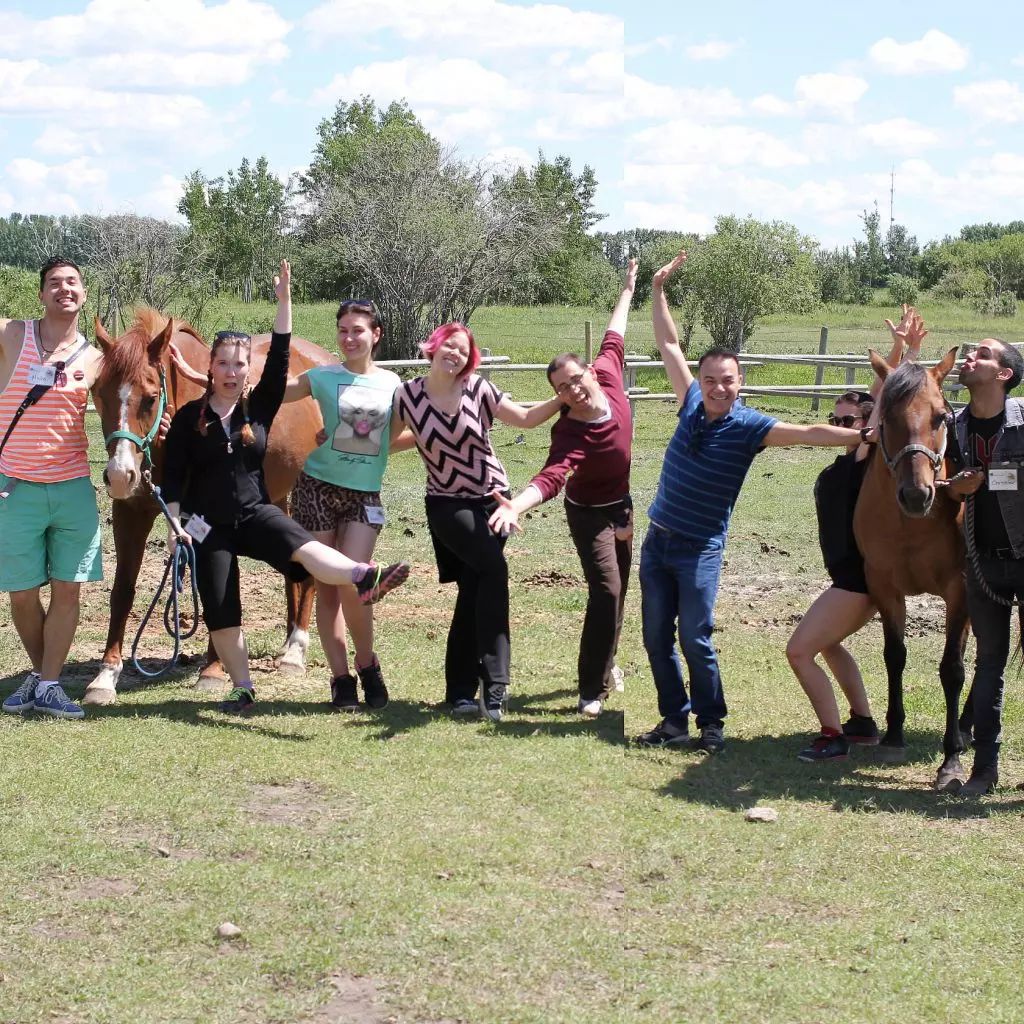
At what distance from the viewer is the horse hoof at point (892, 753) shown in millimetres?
5867

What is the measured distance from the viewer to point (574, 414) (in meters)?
6.12

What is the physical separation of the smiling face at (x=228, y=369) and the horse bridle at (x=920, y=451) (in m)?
2.99

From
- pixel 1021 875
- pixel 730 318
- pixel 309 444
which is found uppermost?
pixel 730 318

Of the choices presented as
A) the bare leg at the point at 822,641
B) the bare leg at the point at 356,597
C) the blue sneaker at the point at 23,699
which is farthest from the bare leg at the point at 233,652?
the bare leg at the point at 822,641

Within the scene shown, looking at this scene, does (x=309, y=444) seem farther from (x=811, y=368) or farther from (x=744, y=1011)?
(x=811, y=368)

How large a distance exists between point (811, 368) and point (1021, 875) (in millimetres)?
21549

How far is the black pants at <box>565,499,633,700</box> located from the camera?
20.5ft

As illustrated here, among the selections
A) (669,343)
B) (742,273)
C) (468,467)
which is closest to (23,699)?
(468,467)

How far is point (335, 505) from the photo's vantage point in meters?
6.33

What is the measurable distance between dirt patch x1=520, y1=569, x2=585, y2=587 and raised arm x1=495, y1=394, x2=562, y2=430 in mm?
3354

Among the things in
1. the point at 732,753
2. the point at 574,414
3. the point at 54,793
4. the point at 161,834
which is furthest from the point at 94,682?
the point at 732,753

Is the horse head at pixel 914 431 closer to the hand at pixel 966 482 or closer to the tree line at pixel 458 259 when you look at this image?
the hand at pixel 966 482

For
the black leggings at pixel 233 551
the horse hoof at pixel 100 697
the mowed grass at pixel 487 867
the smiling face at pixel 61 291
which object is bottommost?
the mowed grass at pixel 487 867

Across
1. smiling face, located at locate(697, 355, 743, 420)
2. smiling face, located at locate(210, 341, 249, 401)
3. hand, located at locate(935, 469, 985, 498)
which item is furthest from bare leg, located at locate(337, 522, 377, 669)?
hand, located at locate(935, 469, 985, 498)
